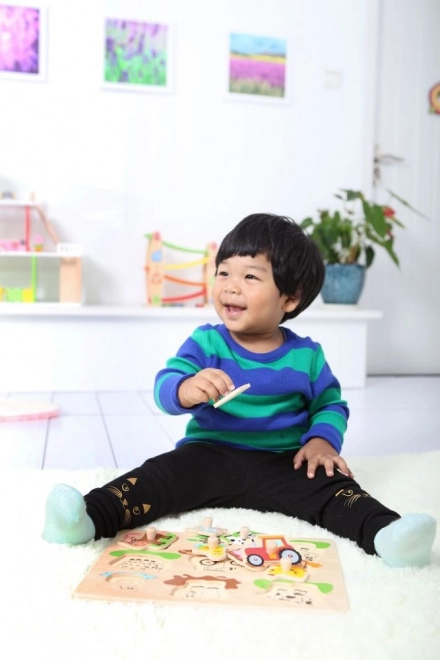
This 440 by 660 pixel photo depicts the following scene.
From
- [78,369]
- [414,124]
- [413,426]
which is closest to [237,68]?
[414,124]

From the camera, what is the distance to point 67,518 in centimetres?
92

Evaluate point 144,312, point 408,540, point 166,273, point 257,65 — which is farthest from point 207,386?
point 257,65

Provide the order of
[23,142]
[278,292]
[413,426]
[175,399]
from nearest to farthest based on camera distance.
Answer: [175,399]
[278,292]
[413,426]
[23,142]

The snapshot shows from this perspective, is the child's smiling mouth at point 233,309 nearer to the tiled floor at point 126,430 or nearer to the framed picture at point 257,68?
the tiled floor at point 126,430

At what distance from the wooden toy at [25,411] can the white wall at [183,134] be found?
3.07 feet

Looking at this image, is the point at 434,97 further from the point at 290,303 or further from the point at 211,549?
the point at 211,549

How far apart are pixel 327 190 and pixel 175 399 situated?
90.6 inches

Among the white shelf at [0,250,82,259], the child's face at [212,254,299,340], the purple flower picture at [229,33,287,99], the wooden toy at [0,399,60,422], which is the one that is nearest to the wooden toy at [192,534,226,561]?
the child's face at [212,254,299,340]

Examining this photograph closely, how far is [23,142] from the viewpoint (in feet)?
9.56

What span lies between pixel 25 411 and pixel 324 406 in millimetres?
1010

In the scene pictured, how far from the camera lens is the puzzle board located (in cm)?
80

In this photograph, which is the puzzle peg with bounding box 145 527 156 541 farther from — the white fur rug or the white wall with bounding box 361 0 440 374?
the white wall with bounding box 361 0 440 374

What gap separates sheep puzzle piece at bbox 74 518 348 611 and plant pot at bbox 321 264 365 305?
6.38 feet

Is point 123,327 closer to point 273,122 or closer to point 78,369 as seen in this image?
point 78,369
